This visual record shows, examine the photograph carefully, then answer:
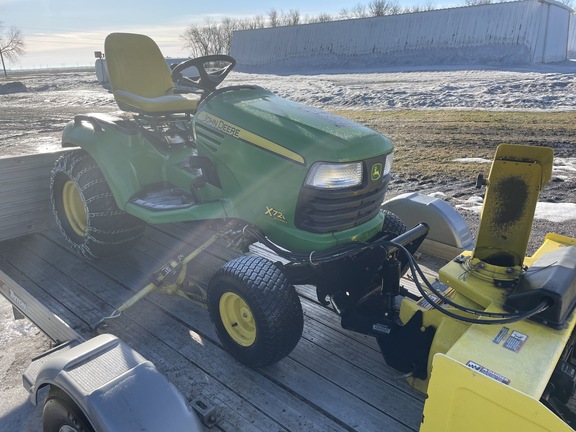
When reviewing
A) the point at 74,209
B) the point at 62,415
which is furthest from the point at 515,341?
the point at 74,209

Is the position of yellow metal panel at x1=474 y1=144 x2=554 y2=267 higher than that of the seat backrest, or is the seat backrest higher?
the seat backrest

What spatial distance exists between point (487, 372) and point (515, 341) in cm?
28

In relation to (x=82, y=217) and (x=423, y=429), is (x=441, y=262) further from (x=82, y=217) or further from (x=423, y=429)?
(x=82, y=217)

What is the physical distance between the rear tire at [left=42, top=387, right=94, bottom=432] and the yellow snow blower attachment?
1.17 m

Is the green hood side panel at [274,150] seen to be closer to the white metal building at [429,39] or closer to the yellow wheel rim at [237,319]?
the yellow wheel rim at [237,319]

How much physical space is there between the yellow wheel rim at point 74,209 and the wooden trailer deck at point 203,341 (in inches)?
7.8

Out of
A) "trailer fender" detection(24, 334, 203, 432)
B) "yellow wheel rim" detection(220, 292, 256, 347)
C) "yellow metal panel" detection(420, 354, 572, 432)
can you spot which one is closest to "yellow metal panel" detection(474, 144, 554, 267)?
"yellow metal panel" detection(420, 354, 572, 432)

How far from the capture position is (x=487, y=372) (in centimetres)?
150

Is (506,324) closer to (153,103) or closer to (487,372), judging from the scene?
(487,372)

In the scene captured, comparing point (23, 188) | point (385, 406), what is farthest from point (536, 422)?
point (23, 188)

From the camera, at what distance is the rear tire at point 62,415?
5.27 ft

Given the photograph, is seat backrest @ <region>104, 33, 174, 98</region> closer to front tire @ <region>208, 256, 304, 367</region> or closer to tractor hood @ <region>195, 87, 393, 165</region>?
tractor hood @ <region>195, 87, 393, 165</region>

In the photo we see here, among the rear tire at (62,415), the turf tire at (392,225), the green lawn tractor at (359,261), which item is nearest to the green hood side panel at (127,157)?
the green lawn tractor at (359,261)

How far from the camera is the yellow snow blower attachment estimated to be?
1.45m
